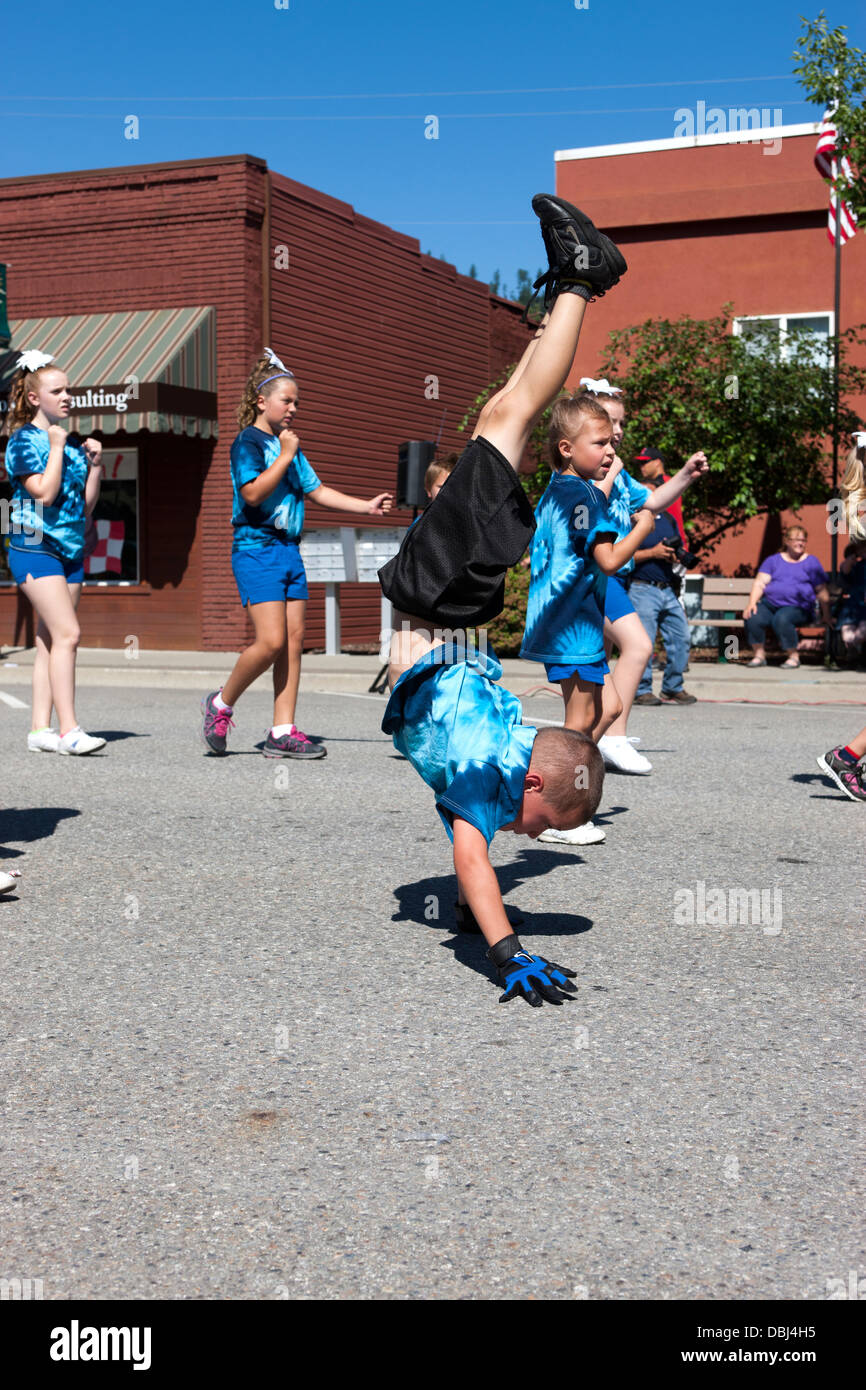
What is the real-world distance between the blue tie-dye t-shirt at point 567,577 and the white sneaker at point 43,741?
365 centimetres

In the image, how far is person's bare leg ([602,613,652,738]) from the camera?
24.5 ft

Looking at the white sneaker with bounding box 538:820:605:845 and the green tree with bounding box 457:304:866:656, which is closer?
the white sneaker with bounding box 538:820:605:845

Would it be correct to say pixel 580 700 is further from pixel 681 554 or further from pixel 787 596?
pixel 787 596

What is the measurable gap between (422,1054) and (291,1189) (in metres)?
0.78

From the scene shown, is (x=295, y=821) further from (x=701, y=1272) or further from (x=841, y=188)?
(x=841, y=188)

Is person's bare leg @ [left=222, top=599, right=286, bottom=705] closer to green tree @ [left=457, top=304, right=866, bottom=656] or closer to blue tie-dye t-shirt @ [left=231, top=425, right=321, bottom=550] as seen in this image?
blue tie-dye t-shirt @ [left=231, top=425, right=321, bottom=550]

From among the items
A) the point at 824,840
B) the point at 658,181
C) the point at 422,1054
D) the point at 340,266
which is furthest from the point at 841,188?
the point at 422,1054

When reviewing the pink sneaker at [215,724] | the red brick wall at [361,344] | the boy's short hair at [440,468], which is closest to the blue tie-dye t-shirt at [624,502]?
the boy's short hair at [440,468]

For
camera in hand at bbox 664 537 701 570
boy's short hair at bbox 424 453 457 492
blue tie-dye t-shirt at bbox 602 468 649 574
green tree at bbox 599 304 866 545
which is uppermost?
green tree at bbox 599 304 866 545

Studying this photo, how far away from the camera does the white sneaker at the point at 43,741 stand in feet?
28.1

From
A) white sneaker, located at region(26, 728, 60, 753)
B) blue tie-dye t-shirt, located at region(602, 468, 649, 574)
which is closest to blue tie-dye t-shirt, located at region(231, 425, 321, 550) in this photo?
white sneaker, located at region(26, 728, 60, 753)

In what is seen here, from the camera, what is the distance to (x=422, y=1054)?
11.4 ft

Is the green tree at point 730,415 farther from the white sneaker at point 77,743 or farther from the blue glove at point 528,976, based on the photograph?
the blue glove at point 528,976

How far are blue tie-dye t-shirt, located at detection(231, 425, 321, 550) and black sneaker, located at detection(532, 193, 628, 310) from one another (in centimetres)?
427
